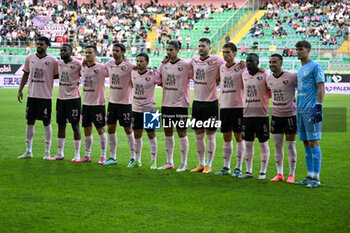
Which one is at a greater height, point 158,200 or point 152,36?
point 152,36

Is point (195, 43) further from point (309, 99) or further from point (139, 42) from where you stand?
point (309, 99)

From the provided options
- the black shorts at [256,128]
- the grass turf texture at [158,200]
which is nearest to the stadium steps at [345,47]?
the grass turf texture at [158,200]

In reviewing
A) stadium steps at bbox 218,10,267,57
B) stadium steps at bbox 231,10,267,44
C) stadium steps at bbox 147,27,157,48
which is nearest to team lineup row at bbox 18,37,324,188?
stadium steps at bbox 231,10,267,44

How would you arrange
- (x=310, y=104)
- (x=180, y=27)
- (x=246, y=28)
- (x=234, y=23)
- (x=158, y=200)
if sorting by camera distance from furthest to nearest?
(x=180, y=27)
(x=246, y=28)
(x=234, y=23)
(x=310, y=104)
(x=158, y=200)

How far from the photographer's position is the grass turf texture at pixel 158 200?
245 inches

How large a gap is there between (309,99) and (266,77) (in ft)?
3.15

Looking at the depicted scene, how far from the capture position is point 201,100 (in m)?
9.74

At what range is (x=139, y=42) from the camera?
151ft

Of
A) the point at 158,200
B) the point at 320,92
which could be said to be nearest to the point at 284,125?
the point at 320,92

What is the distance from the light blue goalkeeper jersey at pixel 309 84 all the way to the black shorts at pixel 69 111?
475 centimetres

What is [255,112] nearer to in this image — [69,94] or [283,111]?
[283,111]

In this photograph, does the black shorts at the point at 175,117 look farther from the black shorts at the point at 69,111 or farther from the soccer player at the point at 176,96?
the black shorts at the point at 69,111

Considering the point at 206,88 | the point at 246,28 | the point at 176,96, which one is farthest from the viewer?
the point at 246,28

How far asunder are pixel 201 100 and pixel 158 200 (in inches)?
110
